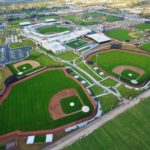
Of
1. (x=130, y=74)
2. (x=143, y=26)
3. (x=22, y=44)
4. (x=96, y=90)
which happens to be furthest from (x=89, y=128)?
(x=143, y=26)

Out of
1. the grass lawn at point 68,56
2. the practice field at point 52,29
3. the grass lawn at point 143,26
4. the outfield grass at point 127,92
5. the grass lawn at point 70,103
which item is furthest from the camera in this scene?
the grass lawn at point 143,26

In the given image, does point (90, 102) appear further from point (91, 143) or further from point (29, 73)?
point (29, 73)

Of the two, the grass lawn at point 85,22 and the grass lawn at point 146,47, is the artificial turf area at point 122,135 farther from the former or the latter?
the grass lawn at point 85,22

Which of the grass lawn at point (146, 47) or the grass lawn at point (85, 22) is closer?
the grass lawn at point (146, 47)

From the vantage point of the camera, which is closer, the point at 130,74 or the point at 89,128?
the point at 89,128

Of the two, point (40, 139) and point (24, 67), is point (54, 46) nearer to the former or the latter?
point (24, 67)

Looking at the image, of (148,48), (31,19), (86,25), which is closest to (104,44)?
(148,48)

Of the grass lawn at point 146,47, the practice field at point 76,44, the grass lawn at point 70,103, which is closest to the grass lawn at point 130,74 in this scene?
the grass lawn at point 70,103
